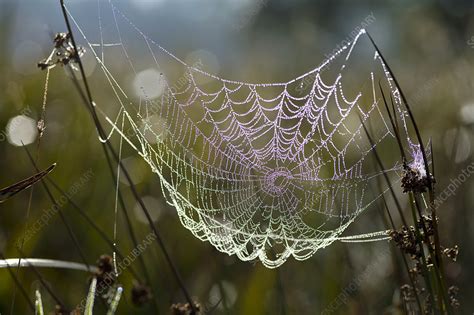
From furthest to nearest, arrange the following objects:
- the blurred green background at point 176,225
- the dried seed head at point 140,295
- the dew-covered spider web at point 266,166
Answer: the dew-covered spider web at point 266,166, the blurred green background at point 176,225, the dried seed head at point 140,295

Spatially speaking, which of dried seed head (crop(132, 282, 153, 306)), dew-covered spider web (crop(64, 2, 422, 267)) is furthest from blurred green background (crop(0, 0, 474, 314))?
dried seed head (crop(132, 282, 153, 306))

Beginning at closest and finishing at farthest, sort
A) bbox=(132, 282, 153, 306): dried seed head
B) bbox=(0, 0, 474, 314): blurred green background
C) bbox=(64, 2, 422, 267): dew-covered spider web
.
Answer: bbox=(132, 282, 153, 306): dried seed head, bbox=(0, 0, 474, 314): blurred green background, bbox=(64, 2, 422, 267): dew-covered spider web

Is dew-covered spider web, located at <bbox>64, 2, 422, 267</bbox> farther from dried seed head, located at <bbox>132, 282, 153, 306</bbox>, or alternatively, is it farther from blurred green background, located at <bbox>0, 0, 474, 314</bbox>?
dried seed head, located at <bbox>132, 282, 153, 306</bbox>

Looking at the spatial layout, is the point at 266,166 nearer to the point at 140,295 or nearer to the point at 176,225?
the point at 176,225

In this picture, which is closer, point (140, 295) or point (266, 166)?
point (140, 295)

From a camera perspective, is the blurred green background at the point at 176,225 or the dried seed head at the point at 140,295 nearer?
the dried seed head at the point at 140,295

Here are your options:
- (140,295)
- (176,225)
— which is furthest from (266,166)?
(140,295)

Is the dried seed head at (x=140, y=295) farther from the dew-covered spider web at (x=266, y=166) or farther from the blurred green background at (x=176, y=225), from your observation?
the dew-covered spider web at (x=266, y=166)

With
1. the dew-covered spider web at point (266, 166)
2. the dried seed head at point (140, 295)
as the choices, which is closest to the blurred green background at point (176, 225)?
the dew-covered spider web at point (266, 166)

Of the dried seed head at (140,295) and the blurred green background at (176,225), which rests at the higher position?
the blurred green background at (176,225)

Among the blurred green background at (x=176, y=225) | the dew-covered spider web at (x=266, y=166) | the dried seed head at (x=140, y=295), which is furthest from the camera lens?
the dew-covered spider web at (x=266, y=166)

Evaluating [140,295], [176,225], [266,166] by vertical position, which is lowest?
[140,295]

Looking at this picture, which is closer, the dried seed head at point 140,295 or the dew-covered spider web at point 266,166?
the dried seed head at point 140,295
